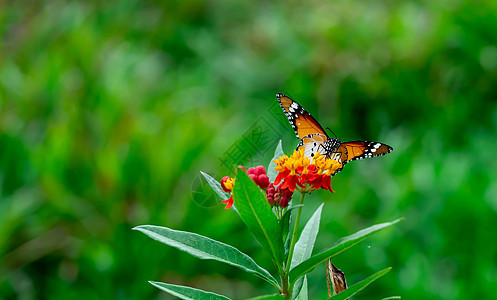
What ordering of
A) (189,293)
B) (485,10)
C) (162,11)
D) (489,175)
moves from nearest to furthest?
(189,293), (489,175), (485,10), (162,11)

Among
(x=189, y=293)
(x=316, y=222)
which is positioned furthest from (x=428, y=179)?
(x=189, y=293)

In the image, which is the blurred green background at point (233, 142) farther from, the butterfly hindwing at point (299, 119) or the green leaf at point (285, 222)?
the green leaf at point (285, 222)

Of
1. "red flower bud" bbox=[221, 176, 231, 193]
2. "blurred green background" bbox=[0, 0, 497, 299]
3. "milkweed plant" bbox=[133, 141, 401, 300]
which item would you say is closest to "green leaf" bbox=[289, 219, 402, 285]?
"milkweed plant" bbox=[133, 141, 401, 300]

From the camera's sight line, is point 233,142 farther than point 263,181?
Yes

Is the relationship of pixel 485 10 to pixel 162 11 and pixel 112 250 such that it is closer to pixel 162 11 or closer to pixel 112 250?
pixel 112 250

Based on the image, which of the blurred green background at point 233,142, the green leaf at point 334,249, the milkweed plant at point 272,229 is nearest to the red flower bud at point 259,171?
A: the milkweed plant at point 272,229

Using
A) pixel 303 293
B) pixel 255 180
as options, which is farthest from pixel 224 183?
pixel 303 293

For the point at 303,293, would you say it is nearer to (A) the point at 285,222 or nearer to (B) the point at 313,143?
(A) the point at 285,222
